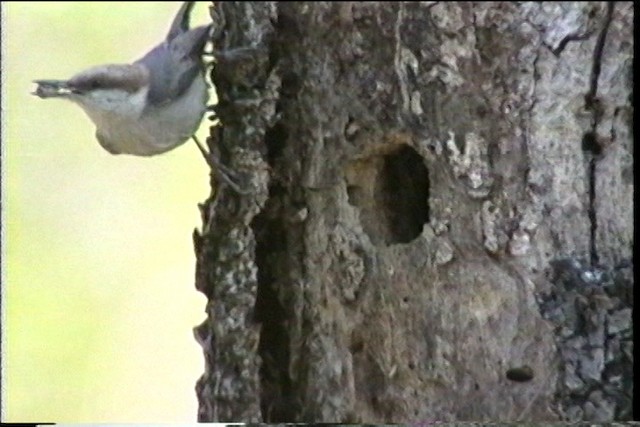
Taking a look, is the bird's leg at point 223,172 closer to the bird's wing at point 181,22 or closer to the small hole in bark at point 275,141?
the small hole in bark at point 275,141

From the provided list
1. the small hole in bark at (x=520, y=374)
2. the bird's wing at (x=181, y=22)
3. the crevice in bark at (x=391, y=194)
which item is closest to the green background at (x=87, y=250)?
the bird's wing at (x=181, y=22)

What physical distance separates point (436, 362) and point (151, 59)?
464 mm

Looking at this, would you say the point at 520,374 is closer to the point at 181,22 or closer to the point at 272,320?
the point at 272,320

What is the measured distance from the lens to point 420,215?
3.12ft

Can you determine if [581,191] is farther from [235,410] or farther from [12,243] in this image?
[12,243]

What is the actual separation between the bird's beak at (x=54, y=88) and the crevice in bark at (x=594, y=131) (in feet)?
1.81

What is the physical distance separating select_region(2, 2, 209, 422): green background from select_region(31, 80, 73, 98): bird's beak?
2 cm

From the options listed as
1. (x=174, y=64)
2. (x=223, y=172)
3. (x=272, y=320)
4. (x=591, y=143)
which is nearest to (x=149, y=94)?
(x=174, y=64)

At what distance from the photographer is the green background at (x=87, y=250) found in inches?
39.6

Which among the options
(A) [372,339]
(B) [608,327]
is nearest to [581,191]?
(B) [608,327]

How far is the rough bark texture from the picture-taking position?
904 millimetres

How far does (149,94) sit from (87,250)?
0.19 metres

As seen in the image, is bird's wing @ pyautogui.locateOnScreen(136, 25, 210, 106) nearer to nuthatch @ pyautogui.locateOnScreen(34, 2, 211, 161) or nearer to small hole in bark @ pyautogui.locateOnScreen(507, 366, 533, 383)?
nuthatch @ pyautogui.locateOnScreen(34, 2, 211, 161)

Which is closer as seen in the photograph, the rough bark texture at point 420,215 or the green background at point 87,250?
the rough bark texture at point 420,215
